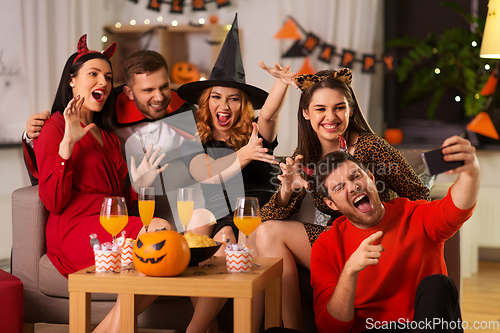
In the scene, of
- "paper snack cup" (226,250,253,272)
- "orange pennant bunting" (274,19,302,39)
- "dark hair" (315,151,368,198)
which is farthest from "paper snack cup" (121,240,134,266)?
"orange pennant bunting" (274,19,302,39)

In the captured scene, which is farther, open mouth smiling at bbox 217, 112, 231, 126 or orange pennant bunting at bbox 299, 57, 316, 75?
orange pennant bunting at bbox 299, 57, 316, 75

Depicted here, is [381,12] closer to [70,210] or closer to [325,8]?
[325,8]

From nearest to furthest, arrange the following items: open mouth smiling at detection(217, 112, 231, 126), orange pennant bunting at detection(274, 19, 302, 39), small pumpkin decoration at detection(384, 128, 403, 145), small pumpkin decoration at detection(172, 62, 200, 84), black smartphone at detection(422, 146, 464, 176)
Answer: black smartphone at detection(422, 146, 464, 176), open mouth smiling at detection(217, 112, 231, 126), small pumpkin decoration at detection(384, 128, 403, 145), orange pennant bunting at detection(274, 19, 302, 39), small pumpkin decoration at detection(172, 62, 200, 84)

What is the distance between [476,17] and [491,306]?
215 cm

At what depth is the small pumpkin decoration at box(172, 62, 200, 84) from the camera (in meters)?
4.40

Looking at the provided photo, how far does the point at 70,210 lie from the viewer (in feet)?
7.07

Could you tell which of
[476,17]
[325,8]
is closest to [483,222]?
[476,17]

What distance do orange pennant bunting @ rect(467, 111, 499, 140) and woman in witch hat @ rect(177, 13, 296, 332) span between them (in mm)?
2024

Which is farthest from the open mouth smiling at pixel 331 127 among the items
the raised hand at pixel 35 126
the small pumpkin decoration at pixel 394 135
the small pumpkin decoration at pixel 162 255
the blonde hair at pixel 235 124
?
the small pumpkin decoration at pixel 394 135

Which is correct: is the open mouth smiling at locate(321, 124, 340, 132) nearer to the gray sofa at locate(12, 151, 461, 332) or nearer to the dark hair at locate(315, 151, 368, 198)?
the dark hair at locate(315, 151, 368, 198)

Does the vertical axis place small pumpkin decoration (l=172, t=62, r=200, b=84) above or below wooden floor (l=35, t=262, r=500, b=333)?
above

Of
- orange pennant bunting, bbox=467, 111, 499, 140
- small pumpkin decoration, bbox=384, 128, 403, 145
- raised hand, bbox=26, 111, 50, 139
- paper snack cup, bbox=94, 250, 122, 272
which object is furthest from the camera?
small pumpkin decoration, bbox=384, 128, 403, 145

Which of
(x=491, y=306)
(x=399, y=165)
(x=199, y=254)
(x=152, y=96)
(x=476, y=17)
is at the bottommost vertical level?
(x=491, y=306)

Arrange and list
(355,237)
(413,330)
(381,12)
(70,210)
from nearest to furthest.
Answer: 1. (413,330)
2. (355,237)
3. (70,210)
4. (381,12)
